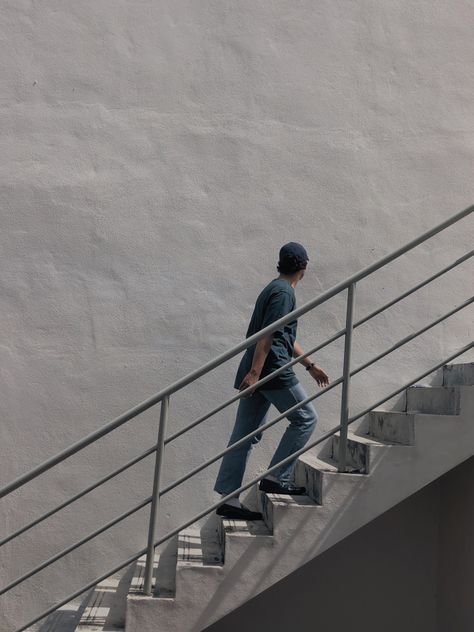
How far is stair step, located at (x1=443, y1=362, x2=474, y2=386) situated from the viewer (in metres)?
4.56

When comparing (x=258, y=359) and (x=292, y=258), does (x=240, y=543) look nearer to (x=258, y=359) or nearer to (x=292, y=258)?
(x=258, y=359)

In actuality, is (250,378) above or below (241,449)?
above

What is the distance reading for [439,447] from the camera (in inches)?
157

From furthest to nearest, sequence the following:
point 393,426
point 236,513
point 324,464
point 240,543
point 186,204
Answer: point 186,204, point 324,464, point 393,426, point 236,513, point 240,543

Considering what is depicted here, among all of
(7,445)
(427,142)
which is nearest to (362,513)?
(7,445)

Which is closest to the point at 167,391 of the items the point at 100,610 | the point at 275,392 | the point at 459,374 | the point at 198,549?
the point at 275,392

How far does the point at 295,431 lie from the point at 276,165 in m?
2.24

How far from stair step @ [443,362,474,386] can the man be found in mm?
857

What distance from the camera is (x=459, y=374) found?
4969mm

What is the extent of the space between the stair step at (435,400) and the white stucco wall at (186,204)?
580 mm

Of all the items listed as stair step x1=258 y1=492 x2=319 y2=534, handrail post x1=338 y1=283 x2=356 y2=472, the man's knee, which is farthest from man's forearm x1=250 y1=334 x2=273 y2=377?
stair step x1=258 y1=492 x2=319 y2=534

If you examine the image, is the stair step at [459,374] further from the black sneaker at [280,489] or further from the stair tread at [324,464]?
the black sneaker at [280,489]

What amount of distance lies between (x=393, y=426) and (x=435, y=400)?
29 cm

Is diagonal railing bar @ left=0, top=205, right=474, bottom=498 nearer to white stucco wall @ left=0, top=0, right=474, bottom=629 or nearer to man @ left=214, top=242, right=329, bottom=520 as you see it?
man @ left=214, top=242, right=329, bottom=520
